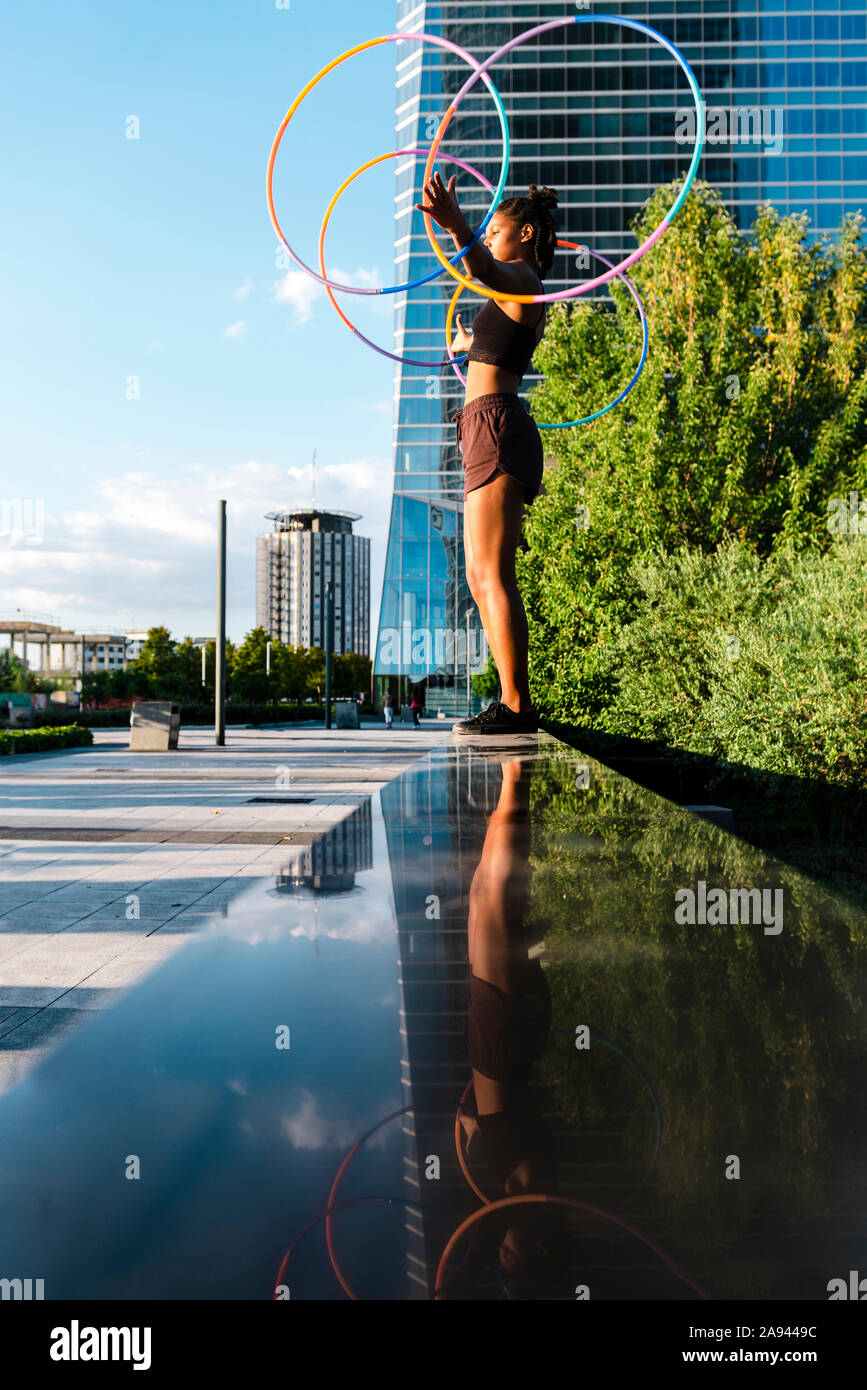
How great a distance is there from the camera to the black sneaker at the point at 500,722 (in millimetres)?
6824

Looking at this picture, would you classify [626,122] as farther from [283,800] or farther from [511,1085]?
[511,1085]

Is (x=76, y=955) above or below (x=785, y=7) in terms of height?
below

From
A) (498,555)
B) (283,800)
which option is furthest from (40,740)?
(498,555)

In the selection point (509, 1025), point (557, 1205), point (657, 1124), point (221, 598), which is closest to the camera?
point (557, 1205)

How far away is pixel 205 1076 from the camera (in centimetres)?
145

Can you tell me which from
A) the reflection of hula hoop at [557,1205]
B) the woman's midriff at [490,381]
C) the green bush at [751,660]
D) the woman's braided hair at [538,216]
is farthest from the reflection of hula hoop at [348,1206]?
the green bush at [751,660]

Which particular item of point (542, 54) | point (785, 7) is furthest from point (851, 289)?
point (785, 7)

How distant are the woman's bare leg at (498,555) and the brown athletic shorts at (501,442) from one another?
56 millimetres

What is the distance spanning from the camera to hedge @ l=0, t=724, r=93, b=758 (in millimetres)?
21719

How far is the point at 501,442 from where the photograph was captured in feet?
18.5

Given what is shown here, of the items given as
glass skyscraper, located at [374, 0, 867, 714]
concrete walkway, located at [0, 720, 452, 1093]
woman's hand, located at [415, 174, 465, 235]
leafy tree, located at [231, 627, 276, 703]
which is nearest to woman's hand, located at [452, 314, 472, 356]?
woman's hand, located at [415, 174, 465, 235]

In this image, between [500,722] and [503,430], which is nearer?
[503,430]
